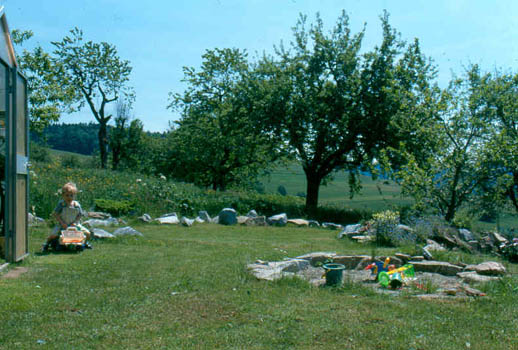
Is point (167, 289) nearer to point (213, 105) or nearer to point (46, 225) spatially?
point (46, 225)

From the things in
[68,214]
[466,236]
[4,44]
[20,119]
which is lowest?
[466,236]

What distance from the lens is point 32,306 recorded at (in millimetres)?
4816

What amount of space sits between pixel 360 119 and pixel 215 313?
15.6 metres

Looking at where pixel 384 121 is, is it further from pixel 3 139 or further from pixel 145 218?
pixel 3 139

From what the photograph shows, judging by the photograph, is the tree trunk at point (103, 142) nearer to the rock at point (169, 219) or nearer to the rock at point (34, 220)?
the rock at point (169, 219)

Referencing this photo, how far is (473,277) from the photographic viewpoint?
6.46 meters

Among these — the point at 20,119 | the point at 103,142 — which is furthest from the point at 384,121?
the point at 103,142

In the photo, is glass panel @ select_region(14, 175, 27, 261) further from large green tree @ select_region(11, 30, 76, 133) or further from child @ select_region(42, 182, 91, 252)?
large green tree @ select_region(11, 30, 76, 133)

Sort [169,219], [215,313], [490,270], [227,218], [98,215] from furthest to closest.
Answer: [227,218] → [169,219] → [98,215] → [490,270] → [215,313]

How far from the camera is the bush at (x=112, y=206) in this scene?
46.4ft

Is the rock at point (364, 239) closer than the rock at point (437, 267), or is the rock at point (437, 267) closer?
the rock at point (437, 267)

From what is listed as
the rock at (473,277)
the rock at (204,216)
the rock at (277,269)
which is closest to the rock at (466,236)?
the rock at (473,277)

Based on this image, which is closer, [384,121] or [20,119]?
[20,119]

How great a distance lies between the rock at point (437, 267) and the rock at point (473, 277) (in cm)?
23
